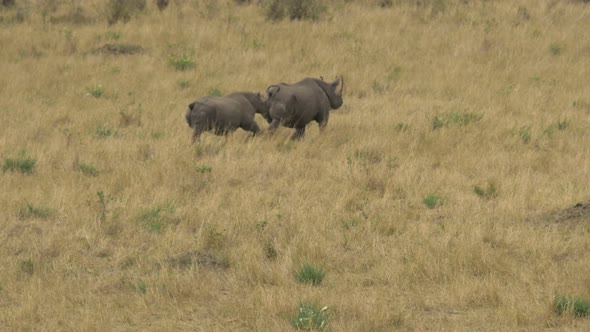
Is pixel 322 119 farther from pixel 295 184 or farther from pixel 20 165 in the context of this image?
pixel 20 165

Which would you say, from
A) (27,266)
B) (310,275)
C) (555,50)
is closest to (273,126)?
(310,275)

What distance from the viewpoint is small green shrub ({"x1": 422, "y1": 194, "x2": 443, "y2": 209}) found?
32.1 ft

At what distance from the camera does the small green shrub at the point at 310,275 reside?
7336mm

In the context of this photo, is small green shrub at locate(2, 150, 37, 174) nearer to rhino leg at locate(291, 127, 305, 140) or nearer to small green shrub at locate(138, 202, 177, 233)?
small green shrub at locate(138, 202, 177, 233)

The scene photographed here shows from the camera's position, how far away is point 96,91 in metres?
16.4

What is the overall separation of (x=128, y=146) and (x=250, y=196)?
3168mm

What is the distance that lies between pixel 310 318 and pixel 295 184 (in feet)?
14.3

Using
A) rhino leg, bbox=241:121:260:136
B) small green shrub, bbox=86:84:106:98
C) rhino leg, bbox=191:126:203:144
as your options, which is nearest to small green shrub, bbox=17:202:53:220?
rhino leg, bbox=191:126:203:144

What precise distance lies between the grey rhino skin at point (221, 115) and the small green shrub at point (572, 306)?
7.13 m

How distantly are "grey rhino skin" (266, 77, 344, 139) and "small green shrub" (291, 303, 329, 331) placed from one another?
678cm

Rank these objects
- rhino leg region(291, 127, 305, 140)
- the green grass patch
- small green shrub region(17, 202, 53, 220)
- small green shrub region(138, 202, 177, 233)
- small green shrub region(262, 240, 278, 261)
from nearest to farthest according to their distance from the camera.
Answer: small green shrub region(262, 240, 278, 261) < small green shrub region(138, 202, 177, 233) < small green shrub region(17, 202, 53, 220) < rhino leg region(291, 127, 305, 140) < the green grass patch

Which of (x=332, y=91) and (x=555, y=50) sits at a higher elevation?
(x=332, y=91)

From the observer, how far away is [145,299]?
6.89m

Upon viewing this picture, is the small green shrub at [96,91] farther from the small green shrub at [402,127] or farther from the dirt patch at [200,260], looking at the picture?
the dirt patch at [200,260]
